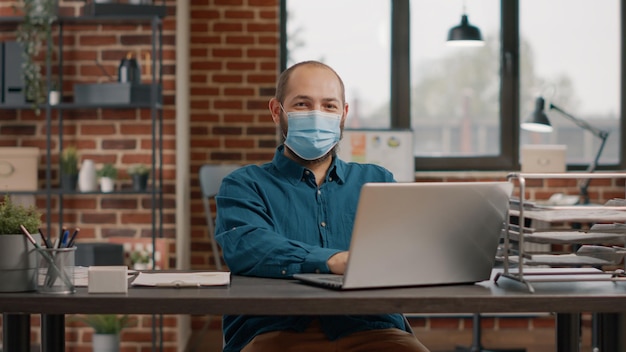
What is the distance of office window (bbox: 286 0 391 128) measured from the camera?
546 centimetres

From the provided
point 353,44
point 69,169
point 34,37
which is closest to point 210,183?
point 69,169

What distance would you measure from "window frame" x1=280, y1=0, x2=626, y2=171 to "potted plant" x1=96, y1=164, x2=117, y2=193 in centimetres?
149

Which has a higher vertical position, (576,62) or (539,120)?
(576,62)

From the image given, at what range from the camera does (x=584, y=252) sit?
196 cm

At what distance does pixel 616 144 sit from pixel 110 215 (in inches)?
119

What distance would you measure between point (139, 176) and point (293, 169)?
2133 millimetres

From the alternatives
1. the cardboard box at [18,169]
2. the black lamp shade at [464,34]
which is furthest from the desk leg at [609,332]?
the black lamp shade at [464,34]

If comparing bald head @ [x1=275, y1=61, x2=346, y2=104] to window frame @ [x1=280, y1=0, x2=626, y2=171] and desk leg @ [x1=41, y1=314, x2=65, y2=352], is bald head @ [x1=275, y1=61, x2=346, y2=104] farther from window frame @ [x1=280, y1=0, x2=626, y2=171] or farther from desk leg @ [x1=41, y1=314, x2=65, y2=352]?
window frame @ [x1=280, y1=0, x2=626, y2=171]

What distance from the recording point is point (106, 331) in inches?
169

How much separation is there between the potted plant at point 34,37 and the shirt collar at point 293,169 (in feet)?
7.23

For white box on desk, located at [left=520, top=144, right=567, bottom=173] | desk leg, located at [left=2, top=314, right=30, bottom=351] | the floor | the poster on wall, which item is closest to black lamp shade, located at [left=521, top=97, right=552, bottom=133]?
white box on desk, located at [left=520, top=144, right=567, bottom=173]

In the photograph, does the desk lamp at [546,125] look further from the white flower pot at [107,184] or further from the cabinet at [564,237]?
the cabinet at [564,237]

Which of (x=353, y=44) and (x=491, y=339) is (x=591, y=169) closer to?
(x=491, y=339)

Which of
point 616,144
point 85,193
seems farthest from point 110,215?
point 616,144
